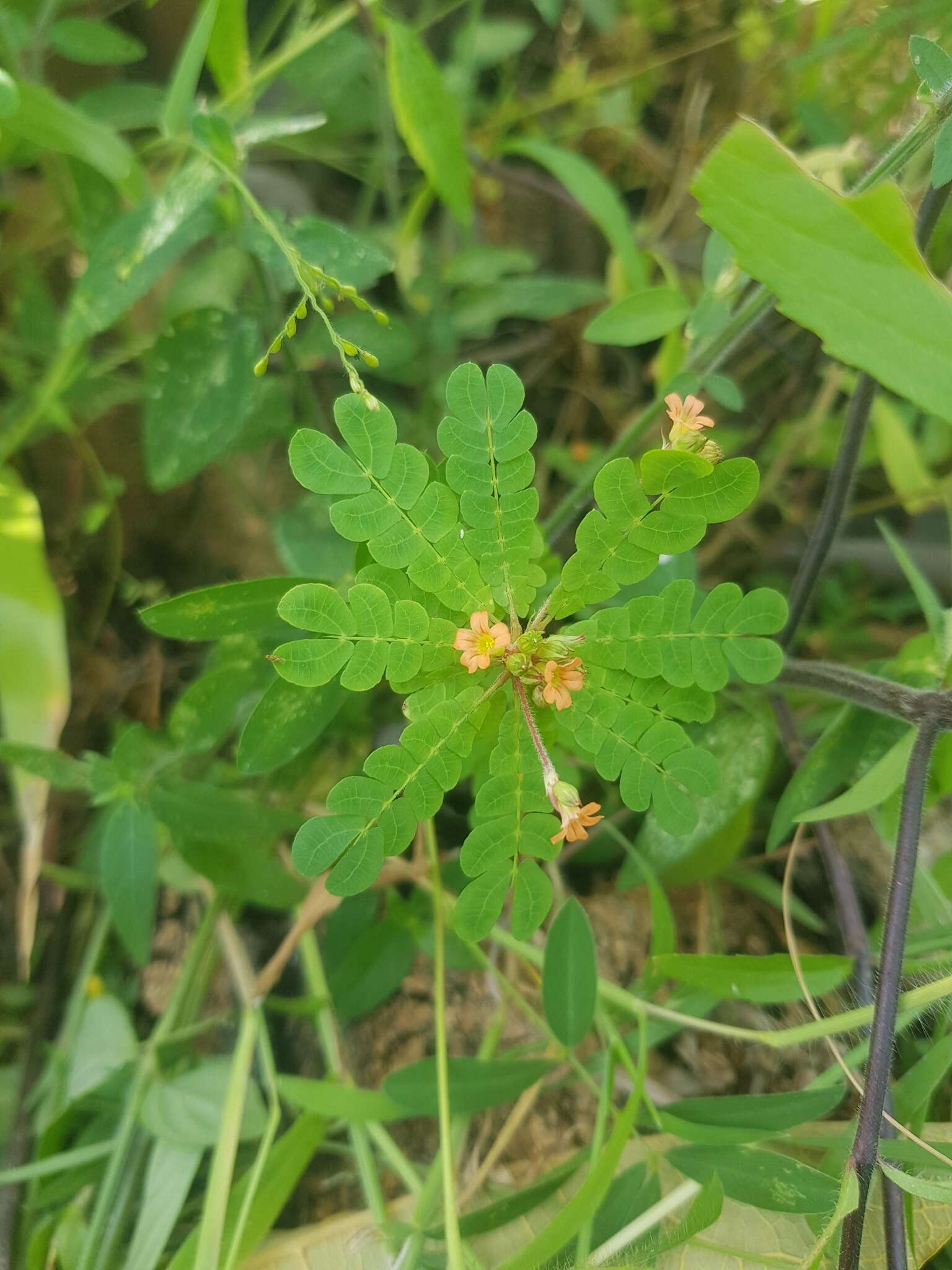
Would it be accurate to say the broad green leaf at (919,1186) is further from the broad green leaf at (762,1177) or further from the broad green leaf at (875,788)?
the broad green leaf at (875,788)

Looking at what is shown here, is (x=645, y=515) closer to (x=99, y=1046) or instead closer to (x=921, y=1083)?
(x=921, y=1083)

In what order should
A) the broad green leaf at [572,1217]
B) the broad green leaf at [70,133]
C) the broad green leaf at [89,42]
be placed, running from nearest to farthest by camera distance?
the broad green leaf at [572,1217] → the broad green leaf at [70,133] → the broad green leaf at [89,42]

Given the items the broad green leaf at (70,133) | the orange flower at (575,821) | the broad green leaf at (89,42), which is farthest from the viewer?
the broad green leaf at (89,42)

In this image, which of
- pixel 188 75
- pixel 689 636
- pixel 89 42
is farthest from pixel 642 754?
pixel 89 42

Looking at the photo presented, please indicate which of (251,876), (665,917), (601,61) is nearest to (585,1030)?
(665,917)

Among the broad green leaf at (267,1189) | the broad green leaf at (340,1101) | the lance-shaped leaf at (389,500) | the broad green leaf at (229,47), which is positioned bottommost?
the broad green leaf at (267,1189)

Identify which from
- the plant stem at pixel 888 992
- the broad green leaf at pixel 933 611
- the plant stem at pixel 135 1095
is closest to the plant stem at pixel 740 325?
the broad green leaf at pixel 933 611

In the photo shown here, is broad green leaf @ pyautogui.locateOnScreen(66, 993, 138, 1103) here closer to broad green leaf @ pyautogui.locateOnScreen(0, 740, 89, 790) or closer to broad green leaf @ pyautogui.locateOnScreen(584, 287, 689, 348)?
broad green leaf @ pyautogui.locateOnScreen(0, 740, 89, 790)
